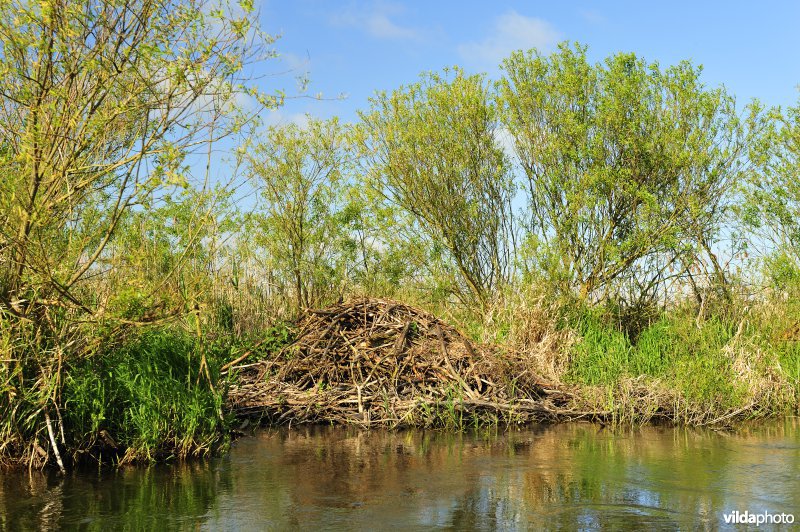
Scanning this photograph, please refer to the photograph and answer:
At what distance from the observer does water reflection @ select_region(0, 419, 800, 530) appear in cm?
576

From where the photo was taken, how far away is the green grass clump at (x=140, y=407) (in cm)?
760

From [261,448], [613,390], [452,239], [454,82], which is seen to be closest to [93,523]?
[261,448]

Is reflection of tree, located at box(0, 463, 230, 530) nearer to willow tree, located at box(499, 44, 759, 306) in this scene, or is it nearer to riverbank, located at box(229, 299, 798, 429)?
riverbank, located at box(229, 299, 798, 429)

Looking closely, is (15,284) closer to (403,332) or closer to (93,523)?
(93,523)

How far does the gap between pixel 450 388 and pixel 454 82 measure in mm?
9465

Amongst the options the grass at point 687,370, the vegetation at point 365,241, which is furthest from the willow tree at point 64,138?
the grass at point 687,370

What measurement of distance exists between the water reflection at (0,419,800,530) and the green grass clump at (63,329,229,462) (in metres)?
0.34

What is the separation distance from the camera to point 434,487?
22.2ft

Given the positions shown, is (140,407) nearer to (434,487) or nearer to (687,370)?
(434,487)

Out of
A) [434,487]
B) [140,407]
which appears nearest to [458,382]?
[434,487]

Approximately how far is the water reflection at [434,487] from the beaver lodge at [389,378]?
1.07m

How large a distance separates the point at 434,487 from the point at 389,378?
406 centimetres

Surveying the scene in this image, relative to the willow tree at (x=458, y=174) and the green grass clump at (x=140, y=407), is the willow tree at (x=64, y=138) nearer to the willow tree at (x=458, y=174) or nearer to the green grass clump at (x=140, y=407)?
the green grass clump at (x=140, y=407)

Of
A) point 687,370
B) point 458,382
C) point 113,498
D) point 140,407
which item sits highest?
point 687,370
